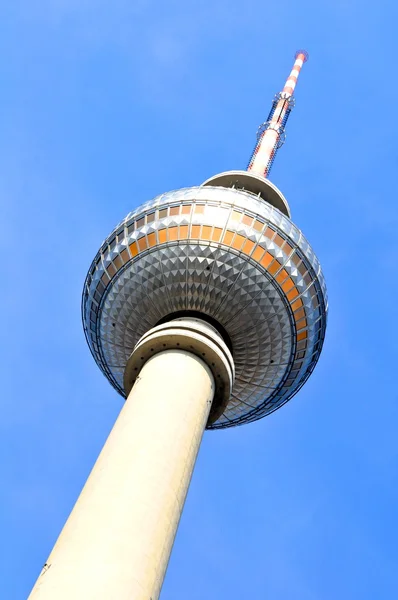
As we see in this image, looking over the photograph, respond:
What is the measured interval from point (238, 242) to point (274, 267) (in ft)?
5.67

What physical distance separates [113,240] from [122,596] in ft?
50.8

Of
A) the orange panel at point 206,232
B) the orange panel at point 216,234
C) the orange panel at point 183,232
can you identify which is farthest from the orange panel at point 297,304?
the orange panel at point 183,232

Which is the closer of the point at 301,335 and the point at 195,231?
the point at 195,231

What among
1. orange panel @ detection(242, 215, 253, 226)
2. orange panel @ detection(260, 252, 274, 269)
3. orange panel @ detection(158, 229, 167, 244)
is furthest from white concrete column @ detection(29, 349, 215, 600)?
orange panel @ detection(242, 215, 253, 226)

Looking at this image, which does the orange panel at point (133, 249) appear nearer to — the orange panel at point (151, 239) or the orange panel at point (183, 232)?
the orange panel at point (151, 239)

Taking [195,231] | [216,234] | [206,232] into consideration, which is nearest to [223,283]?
[216,234]

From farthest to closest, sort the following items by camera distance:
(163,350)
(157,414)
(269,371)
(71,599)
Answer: (269,371) < (163,350) < (157,414) < (71,599)

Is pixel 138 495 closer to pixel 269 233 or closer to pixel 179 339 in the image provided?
pixel 179 339

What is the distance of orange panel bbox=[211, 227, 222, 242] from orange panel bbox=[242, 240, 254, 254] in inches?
40.5

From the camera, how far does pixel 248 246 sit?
2473 cm

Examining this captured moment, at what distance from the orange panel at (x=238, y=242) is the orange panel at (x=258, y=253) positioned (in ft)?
2.01

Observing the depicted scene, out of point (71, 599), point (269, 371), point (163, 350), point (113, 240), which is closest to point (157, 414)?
point (163, 350)

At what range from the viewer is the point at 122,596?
48.0ft

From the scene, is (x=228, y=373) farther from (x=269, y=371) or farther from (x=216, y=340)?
(x=269, y=371)
